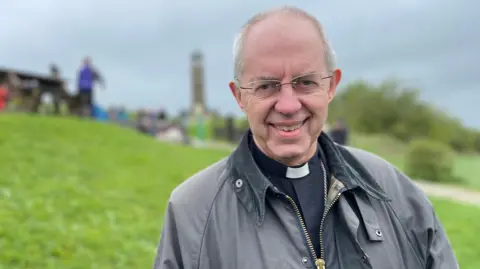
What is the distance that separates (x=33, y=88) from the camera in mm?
17250

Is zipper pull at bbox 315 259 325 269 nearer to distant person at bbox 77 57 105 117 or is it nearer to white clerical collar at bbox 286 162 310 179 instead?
white clerical collar at bbox 286 162 310 179

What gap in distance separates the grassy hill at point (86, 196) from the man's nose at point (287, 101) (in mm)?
3822

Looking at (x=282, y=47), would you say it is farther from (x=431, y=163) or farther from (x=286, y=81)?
(x=431, y=163)

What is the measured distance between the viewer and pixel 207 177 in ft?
7.50

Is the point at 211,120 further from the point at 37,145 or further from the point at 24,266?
the point at 24,266

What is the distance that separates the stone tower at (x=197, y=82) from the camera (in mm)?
33250

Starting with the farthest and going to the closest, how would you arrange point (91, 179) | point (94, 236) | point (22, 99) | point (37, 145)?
point (22, 99) < point (37, 145) < point (91, 179) < point (94, 236)

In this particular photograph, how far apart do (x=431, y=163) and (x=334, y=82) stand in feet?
60.1

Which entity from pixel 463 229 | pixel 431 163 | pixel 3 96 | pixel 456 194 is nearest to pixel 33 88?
pixel 3 96

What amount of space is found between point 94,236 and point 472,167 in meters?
23.7

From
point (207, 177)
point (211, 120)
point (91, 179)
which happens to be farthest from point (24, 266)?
point (211, 120)

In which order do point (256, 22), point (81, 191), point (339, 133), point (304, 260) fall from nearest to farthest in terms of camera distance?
point (304, 260) < point (256, 22) < point (81, 191) < point (339, 133)

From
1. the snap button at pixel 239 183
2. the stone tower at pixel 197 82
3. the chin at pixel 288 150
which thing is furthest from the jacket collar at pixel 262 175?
the stone tower at pixel 197 82

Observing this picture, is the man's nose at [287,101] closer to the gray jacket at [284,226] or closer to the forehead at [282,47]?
the forehead at [282,47]
